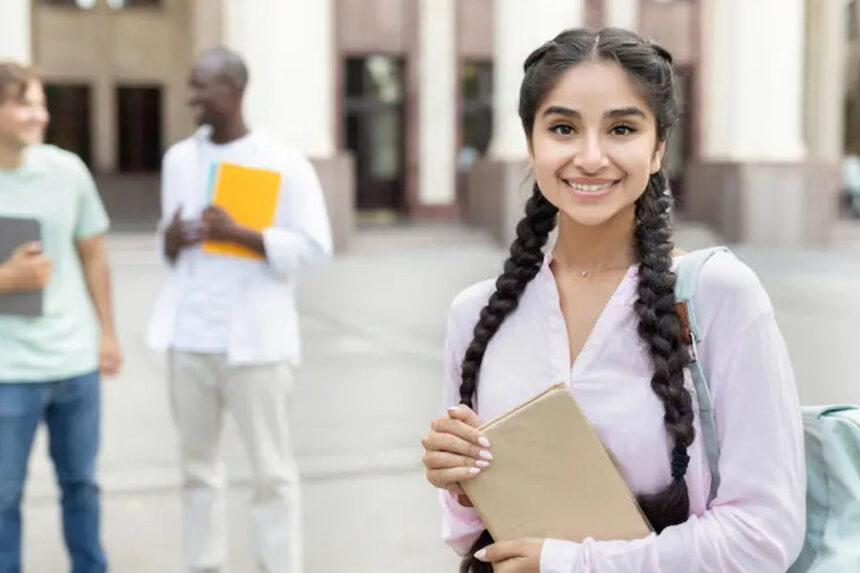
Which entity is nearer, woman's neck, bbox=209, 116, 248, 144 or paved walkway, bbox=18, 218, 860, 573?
woman's neck, bbox=209, 116, 248, 144

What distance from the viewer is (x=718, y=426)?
1.79m

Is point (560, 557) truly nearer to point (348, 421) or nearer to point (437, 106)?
point (348, 421)

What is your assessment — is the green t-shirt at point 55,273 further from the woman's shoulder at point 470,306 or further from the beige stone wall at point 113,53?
the beige stone wall at point 113,53

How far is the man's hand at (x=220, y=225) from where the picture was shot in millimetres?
4465

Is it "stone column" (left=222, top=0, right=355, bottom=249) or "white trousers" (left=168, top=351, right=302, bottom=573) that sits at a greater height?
"stone column" (left=222, top=0, right=355, bottom=249)

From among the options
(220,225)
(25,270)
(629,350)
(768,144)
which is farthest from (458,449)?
(768,144)

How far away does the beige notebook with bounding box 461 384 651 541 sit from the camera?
5.83 feet

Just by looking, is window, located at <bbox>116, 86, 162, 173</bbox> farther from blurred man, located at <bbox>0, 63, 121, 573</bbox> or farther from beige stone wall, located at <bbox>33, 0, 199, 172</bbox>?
blurred man, located at <bbox>0, 63, 121, 573</bbox>

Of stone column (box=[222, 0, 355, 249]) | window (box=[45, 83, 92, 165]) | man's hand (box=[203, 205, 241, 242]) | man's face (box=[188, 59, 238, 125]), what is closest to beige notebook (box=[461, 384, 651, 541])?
man's hand (box=[203, 205, 241, 242])

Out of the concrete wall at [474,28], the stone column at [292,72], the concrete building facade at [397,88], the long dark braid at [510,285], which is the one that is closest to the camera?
the long dark braid at [510,285]

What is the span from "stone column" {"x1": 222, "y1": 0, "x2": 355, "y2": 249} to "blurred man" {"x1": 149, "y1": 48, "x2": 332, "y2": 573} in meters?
15.1

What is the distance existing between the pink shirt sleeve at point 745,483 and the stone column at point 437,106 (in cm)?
2757

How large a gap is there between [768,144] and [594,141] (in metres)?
21.1

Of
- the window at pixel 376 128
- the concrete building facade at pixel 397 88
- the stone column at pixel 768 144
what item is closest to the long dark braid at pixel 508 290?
the concrete building facade at pixel 397 88
